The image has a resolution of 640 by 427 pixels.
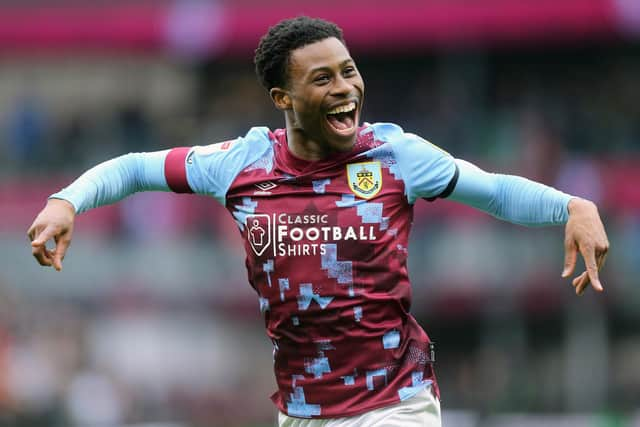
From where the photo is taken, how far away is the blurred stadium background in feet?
46.7

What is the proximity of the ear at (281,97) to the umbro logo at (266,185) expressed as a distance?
309mm

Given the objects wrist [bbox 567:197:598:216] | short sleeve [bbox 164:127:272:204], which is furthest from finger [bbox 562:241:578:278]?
short sleeve [bbox 164:127:272:204]

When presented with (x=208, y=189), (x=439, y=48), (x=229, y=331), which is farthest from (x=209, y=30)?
(x=208, y=189)

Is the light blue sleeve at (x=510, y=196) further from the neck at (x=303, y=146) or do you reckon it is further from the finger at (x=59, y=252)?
the finger at (x=59, y=252)

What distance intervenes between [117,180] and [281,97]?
0.75m

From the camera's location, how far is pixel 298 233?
213 inches

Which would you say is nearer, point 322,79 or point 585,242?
point 585,242

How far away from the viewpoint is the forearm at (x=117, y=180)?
542cm

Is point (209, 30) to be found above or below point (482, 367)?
above

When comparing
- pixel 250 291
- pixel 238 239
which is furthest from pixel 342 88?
pixel 250 291

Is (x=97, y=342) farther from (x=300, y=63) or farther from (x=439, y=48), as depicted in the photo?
(x=300, y=63)

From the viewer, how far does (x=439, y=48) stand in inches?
755

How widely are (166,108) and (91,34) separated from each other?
2.05 metres

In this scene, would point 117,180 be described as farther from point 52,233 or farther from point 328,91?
point 328,91
